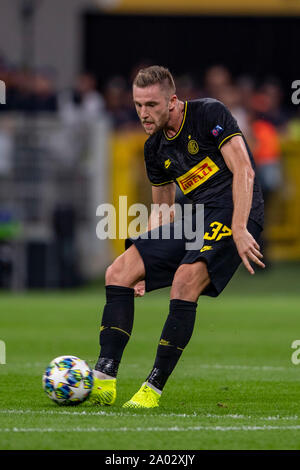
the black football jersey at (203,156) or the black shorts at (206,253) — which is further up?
the black football jersey at (203,156)

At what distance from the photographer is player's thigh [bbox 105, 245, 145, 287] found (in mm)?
7492

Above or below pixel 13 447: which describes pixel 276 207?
above

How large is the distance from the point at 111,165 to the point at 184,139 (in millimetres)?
12559

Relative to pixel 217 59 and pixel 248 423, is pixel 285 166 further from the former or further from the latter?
pixel 248 423

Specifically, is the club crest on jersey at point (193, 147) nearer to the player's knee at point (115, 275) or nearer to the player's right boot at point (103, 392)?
the player's knee at point (115, 275)

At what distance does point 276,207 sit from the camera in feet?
67.3

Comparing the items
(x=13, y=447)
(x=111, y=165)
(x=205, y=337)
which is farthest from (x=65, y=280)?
(x=13, y=447)

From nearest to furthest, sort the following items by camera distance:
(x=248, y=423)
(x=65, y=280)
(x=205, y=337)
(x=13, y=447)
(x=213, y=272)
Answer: (x=13, y=447) < (x=248, y=423) < (x=213, y=272) < (x=205, y=337) < (x=65, y=280)

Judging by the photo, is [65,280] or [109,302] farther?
[65,280]

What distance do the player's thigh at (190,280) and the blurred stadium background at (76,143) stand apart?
10.8m

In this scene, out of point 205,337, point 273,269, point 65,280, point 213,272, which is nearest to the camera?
point 213,272

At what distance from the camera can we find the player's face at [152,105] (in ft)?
24.3

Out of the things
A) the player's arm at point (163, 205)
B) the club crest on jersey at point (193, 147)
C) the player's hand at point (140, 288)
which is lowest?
the player's hand at point (140, 288)

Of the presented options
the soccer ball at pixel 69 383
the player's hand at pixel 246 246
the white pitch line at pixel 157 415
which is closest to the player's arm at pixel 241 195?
the player's hand at pixel 246 246
